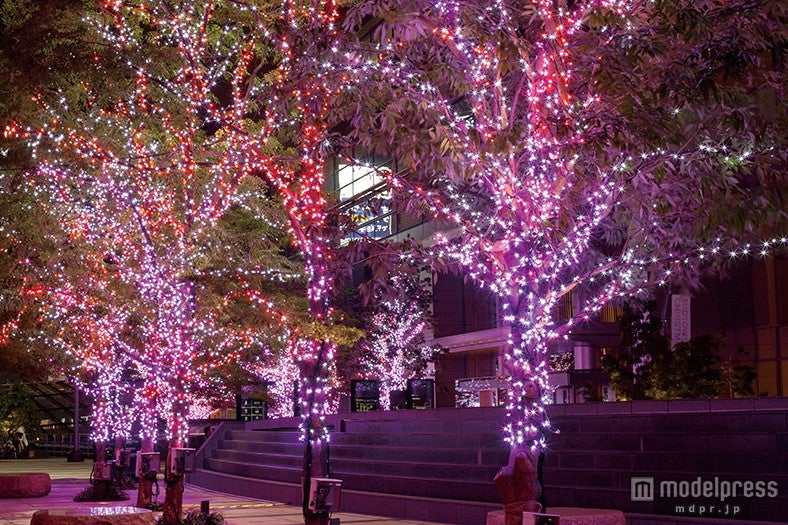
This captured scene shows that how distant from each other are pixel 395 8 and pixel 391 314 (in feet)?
107

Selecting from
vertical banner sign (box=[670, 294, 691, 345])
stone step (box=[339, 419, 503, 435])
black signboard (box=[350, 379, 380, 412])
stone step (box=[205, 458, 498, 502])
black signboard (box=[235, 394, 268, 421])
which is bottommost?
stone step (box=[205, 458, 498, 502])

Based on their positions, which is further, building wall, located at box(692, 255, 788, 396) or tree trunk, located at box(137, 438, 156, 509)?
building wall, located at box(692, 255, 788, 396)

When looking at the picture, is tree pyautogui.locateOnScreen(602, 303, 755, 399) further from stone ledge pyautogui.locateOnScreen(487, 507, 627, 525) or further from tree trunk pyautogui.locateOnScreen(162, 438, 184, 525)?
tree trunk pyautogui.locateOnScreen(162, 438, 184, 525)

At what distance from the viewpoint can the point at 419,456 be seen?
18828 millimetres

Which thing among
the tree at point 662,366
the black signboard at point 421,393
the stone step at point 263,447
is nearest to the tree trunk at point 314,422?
the tree at point 662,366

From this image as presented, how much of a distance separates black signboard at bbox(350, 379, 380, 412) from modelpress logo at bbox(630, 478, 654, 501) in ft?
48.3

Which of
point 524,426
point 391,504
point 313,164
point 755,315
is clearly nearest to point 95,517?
point 313,164

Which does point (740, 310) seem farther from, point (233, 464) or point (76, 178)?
point (76, 178)

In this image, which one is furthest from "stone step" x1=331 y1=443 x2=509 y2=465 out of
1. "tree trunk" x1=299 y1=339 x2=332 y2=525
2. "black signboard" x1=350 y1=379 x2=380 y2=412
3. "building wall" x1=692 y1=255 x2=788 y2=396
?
"building wall" x1=692 y1=255 x2=788 y2=396

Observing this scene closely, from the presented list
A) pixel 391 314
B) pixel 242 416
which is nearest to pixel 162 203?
pixel 242 416

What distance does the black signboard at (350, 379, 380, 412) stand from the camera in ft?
93.8

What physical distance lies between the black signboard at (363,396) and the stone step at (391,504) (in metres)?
4.90

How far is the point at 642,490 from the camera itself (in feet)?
46.2

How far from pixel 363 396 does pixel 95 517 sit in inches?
684
